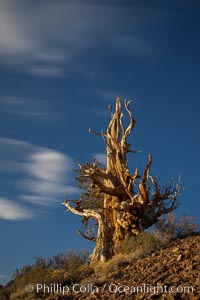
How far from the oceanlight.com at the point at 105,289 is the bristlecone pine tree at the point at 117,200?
391cm

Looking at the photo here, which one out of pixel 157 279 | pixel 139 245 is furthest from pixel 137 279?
pixel 139 245

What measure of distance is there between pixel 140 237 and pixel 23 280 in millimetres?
4768

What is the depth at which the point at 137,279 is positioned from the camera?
1487 cm

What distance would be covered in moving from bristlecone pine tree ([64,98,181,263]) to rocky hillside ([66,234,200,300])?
3664 millimetres

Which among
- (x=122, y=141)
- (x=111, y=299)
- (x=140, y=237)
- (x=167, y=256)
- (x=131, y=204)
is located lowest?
(x=111, y=299)

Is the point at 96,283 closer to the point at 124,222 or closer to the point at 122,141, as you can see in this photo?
the point at 124,222

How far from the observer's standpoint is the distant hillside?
43.1 feet

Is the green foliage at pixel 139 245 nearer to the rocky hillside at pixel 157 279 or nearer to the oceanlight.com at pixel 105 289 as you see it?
the rocky hillside at pixel 157 279

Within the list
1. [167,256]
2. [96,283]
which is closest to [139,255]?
[167,256]

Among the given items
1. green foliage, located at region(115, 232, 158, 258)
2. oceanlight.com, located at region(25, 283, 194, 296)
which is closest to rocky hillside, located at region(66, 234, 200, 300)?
oceanlight.com, located at region(25, 283, 194, 296)

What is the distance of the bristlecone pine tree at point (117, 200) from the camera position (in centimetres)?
2162

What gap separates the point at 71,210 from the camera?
80.9 feet

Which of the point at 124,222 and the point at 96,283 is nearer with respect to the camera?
the point at 96,283

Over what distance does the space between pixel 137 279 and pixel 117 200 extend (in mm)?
8116
